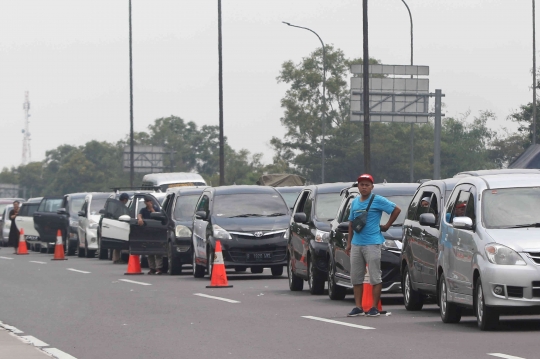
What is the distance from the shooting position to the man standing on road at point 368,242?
615 inches

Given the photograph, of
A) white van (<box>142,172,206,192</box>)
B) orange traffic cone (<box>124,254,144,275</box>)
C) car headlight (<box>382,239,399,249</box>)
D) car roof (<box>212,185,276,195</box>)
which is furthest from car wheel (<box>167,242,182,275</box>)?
white van (<box>142,172,206,192</box>)

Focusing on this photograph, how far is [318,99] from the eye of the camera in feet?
326

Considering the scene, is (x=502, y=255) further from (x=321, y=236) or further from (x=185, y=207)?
(x=185, y=207)

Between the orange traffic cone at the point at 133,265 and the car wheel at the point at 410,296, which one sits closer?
the car wheel at the point at 410,296

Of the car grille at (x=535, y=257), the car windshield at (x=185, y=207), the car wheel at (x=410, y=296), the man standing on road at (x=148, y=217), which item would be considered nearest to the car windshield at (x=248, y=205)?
the car windshield at (x=185, y=207)

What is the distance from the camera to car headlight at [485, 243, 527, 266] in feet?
43.4

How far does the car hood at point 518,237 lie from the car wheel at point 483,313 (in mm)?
504

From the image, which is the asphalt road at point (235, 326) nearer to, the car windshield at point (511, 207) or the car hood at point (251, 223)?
the car windshield at point (511, 207)

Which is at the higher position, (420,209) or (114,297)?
(420,209)

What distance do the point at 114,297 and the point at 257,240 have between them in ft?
16.3

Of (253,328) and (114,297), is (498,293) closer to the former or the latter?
(253,328)

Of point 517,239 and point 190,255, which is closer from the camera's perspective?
point 517,239

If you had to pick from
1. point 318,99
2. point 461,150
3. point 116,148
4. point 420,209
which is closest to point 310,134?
point 318,99

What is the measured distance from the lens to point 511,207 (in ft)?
46.3
